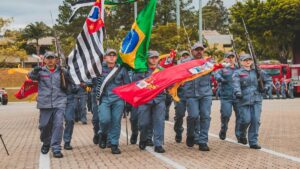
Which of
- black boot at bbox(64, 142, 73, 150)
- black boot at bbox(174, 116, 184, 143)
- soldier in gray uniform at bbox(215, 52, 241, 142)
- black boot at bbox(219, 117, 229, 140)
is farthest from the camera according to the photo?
black boot at bbox(219, 117, 229, 140)

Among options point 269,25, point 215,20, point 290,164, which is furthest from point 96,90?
point 215,20

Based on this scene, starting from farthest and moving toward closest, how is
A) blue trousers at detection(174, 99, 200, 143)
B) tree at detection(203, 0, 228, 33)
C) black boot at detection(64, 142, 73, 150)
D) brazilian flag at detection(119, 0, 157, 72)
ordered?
tree at detection(203, 0, 228, 33) → blue trousers at detection(174, 99, 200, 143) → black boot at detection(64, 142, 73, 150) → brazilian flag at detection(119, 0, 157, 72)

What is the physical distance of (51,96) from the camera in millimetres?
10148

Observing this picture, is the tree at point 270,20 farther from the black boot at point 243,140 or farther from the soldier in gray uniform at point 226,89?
the black boot at point 243,140

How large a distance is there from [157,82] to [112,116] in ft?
3.36

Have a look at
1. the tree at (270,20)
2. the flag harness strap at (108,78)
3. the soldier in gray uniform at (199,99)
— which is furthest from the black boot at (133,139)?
the tree at (270,20)

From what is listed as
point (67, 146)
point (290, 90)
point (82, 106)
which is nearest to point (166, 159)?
point (67, 146)

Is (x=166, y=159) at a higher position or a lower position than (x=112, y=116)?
lower

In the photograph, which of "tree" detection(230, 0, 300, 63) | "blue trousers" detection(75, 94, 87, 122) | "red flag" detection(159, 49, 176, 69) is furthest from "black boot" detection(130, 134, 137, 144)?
"tree" detection(230, 0, 300, 63)

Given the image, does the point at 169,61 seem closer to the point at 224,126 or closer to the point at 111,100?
the point at 224,126

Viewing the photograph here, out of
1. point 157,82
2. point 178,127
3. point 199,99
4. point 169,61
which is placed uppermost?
point 169,61

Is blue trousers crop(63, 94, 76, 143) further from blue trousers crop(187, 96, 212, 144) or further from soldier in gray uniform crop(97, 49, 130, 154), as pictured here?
blue trousers crop(187, 96, 212, 144)

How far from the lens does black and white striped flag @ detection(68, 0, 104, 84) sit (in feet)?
34.0

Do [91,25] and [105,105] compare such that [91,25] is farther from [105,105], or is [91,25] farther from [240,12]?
[240,12]
